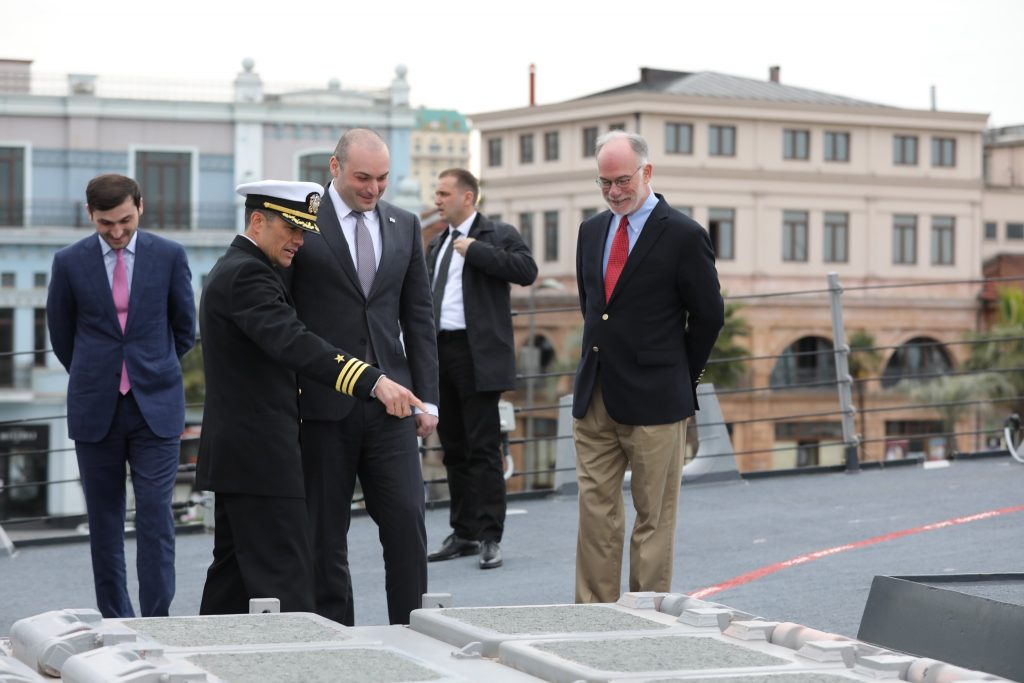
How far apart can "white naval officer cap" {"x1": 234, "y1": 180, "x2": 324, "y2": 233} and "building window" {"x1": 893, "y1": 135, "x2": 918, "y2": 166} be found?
278 ft

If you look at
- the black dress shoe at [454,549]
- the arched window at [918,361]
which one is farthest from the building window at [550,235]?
the black dress shoe at [454,549]

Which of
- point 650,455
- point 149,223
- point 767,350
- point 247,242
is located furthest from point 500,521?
point 767,350

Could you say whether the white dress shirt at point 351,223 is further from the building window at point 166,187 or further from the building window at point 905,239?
the building window at point 905,239

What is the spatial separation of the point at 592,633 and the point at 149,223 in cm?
5574

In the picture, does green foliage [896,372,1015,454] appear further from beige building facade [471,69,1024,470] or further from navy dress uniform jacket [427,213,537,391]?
navy dress uniform jacket [427,213,537,391]

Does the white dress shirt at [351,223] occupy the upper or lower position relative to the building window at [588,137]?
lower

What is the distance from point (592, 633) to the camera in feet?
9.96

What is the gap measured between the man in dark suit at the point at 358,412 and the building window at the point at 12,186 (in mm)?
53391

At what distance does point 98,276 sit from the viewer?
623 cm

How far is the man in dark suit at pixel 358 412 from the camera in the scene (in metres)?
5.45

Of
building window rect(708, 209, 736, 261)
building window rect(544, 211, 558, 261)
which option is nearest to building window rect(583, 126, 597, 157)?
building window rect(544, 211, 558, 261)

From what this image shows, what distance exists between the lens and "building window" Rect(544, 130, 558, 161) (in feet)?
283

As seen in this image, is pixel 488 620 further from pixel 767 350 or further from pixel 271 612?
pixel 767 350

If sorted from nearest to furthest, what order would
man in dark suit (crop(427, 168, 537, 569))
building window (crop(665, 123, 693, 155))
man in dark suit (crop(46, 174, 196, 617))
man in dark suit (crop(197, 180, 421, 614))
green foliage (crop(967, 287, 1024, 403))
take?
man in dark suit (crop(197, 180, 421, 614)) < man in dark suit (crop(46, 174, 196, 617)) < man in dark suit (crop(427, 168, 537, 569)) < green foliage (crop(967, 287, 1024, 403)) < building window (crop(665, 123, 693, 155))
